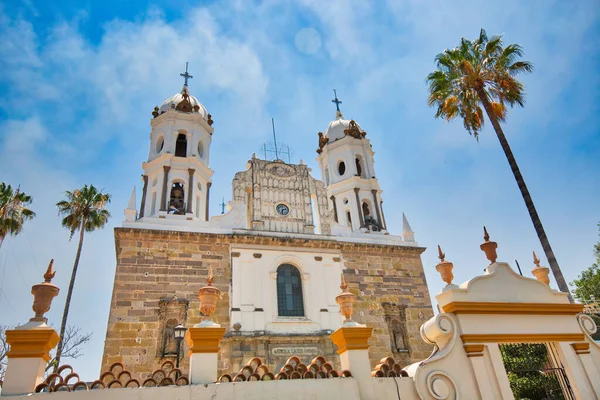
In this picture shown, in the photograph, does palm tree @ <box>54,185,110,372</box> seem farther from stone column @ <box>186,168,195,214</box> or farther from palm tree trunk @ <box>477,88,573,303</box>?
palm tree trunk @ <box>477,88,573,303</box>

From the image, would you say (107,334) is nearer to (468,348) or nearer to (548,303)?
(468,348)

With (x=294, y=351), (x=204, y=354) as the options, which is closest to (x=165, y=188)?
(x=294, y=351)

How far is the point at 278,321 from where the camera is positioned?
617 inches

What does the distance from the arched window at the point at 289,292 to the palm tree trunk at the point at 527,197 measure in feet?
29.2

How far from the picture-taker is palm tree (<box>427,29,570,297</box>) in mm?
14711

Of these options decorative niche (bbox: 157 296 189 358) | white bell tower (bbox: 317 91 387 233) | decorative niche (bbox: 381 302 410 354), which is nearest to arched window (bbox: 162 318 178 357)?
decorative niche (bbox: 157 296 189 358)

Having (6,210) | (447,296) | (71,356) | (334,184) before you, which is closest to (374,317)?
(334,184)

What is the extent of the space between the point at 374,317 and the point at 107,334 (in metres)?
10.0

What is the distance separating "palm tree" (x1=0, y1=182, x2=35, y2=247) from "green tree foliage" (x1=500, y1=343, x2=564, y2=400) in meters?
21.3

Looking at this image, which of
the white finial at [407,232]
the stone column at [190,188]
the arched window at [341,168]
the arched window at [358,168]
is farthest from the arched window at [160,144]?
the white finial at [407,232]

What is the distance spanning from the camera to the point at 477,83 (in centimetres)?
1500

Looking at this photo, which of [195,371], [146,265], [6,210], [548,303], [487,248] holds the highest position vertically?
[6,210]

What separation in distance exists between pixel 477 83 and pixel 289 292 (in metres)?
10.7

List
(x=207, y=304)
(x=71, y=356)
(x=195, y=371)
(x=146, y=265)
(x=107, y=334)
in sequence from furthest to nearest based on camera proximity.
A: (x=71, y=356)
(x=146, y=265)
(x=107, y=334)
(x=207, y=304)
(x=195, y=371)
